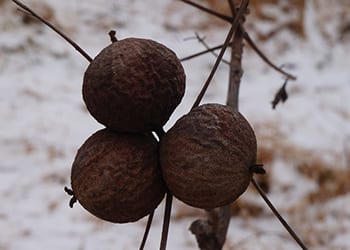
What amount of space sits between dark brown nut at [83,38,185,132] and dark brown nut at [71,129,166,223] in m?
0.01

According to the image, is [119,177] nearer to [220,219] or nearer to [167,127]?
[220,219]

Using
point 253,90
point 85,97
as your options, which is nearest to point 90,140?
point 85,97

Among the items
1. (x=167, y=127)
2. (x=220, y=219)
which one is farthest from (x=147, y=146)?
(x=167, y=127)

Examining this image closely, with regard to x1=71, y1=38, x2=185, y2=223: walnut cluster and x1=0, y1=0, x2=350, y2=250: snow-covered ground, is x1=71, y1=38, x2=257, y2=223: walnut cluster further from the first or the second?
x1=0, y1=0, x2=350, y2=250: snow-covered ground

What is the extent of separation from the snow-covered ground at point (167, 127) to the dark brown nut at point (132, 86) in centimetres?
142

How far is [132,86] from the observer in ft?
1.61

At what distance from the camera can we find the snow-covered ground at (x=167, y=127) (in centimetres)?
208

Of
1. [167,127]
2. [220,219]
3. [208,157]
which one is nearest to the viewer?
[208,157]

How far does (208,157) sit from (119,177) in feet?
0.23

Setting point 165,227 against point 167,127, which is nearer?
point 165,227

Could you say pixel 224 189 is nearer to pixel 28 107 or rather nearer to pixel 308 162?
pixel 308 162

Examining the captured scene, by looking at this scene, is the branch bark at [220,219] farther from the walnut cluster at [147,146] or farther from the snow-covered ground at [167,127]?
the snow-covered ground at [167,127]

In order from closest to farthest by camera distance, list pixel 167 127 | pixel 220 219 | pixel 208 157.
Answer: pixel 208 157
pixel 220 219
pixel 167 127

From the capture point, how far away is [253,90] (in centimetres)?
315
